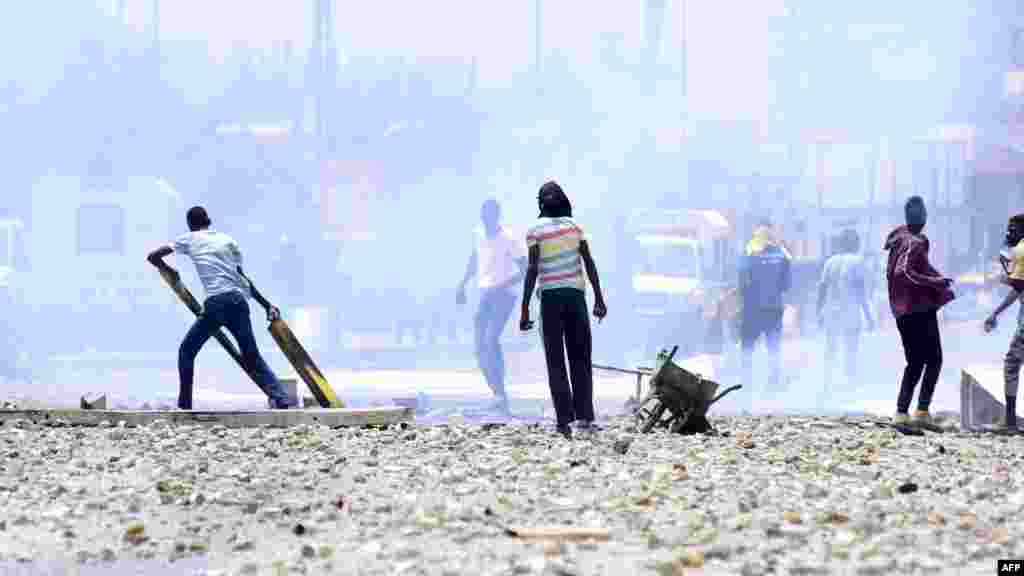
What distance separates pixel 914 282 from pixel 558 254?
8.83ft

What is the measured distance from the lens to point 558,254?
11.7m

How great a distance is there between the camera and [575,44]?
3994 cm

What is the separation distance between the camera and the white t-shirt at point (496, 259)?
1703 centimetres

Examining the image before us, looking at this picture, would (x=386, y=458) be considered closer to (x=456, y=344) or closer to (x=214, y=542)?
(x=214, y=542)

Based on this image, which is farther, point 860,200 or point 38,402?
point 860,200

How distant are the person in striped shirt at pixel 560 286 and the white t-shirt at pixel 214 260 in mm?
2155

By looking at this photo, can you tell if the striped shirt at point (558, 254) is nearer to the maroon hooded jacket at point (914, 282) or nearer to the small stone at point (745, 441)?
the small stone at point (745, 441)

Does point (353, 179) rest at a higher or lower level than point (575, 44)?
lower

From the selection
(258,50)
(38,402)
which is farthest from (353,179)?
(38,402)

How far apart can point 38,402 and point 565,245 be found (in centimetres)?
799

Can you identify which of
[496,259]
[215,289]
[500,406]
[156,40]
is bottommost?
[500,406]

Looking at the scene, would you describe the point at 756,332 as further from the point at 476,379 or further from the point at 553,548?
the point at 553,548

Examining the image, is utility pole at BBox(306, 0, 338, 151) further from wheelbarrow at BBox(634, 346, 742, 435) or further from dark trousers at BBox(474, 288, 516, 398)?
wheelbarrow at BBox(634, 346, 742, 435)

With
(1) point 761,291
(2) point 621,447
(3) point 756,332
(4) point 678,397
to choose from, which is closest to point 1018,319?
(4) point 678,397
